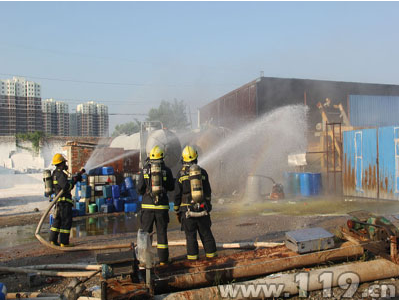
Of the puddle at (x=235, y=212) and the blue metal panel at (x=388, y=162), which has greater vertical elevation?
the blue metal panel at (x=388, y=162)

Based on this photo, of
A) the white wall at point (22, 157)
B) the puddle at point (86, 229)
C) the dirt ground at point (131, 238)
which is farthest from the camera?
the white wall at point (22, 157)

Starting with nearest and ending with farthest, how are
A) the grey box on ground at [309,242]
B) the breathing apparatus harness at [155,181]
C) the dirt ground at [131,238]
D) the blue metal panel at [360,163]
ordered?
the grey box on ground at [309,242]
the dirt ground at [131,238]
the breathing apparatus harness at [155,181]
the blue metal panel at [360,163]

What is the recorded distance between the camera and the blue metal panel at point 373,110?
65.1 feet

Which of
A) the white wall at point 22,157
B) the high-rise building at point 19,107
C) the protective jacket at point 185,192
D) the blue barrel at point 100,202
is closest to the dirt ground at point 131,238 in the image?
the protective jacket at point 185,192

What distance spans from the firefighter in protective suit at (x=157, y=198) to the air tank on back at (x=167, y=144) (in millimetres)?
8468

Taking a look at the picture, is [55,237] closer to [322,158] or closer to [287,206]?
[287,206]

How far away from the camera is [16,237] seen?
26.6 ft

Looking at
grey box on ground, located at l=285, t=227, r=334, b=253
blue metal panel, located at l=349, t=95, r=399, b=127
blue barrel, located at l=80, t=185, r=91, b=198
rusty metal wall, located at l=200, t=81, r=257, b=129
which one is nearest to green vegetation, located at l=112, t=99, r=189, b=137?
rusty metal wall, located at l=200, t=81, r=257, b=129

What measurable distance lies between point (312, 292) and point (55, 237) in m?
4.79

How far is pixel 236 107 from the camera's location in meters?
21.4

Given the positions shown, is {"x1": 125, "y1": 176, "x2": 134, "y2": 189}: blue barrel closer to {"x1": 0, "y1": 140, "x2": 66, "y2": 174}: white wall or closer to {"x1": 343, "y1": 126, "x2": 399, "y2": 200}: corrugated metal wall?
{"x1": 343, "y1": 126, "x2": 399, "y2": 200}: corrugated metal wall

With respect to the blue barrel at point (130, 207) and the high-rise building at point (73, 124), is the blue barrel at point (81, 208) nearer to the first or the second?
the blue barrel at point (130, 207)

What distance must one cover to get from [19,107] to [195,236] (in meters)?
54.1

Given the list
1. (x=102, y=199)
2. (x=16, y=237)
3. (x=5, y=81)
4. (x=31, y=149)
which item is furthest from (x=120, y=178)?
(x=5, y=81)
